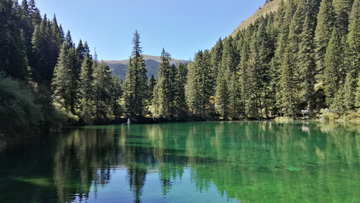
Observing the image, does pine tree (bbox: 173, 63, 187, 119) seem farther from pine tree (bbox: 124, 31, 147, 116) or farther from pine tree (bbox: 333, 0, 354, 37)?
pine tree (bbox: 333, 0, 354, 37)

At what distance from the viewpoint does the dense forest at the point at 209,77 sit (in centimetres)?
3878

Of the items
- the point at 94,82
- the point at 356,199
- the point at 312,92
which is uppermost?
the point at 94,82

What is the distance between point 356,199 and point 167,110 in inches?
1898

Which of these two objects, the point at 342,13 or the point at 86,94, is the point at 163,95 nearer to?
the point at 86,94

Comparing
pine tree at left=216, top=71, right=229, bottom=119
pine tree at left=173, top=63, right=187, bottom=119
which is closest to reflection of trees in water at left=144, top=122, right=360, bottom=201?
pine tree at left=216, top=71, right=229, bottom=119

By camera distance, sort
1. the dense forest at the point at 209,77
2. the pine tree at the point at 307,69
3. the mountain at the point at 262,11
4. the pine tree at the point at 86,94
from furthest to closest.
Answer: the mountain at the point at 262,11 < the pine tree at the point at 307,69 < the pine tree at the point at 86,94 < the dense forest at the point at 209,77

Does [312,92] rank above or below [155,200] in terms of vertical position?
above

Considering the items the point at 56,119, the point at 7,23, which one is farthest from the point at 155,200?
the point at 7,23

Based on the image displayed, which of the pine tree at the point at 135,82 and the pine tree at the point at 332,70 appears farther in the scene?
the pine tree at the point at 135,82

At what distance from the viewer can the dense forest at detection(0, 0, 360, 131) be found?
127 feet

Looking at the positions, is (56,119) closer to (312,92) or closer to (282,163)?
(282,163)

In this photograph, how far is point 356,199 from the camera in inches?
305

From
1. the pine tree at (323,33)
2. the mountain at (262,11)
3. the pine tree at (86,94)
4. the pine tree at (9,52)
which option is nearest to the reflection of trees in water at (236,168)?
the pine tree at (9,52)

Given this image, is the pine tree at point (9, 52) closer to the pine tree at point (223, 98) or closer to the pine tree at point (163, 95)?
the pine tree at point (163, 95)
